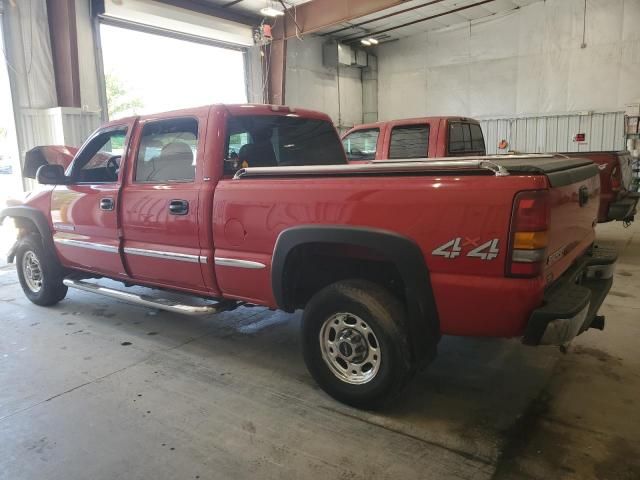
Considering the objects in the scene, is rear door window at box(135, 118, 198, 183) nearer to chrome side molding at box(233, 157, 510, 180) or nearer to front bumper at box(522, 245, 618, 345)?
chrome side molding at box(233, 157, 510, 180)

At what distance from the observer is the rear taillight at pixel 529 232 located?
226cm

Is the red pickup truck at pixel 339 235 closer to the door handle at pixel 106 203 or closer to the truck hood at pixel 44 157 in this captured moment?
the door handle at pixel 106 203

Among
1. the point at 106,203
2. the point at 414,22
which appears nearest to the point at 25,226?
the point at 106,203

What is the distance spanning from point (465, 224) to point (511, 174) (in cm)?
32

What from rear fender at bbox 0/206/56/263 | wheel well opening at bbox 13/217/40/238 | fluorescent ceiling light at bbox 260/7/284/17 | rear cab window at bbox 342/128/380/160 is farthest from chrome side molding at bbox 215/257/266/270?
fluorescent ceiling light at bbox 260/7/284/17

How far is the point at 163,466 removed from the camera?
2.48 metres

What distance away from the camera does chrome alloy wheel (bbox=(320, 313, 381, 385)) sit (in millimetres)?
2857

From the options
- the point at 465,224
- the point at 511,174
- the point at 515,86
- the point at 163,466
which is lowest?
the point at 163,466

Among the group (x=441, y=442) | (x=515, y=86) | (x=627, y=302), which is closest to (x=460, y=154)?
(x=627, y=302)

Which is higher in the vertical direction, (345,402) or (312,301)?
(312,301)

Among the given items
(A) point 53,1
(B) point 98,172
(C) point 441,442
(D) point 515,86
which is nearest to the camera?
(C) point 441,442

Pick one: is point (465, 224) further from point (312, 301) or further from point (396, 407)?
point (396, 407)

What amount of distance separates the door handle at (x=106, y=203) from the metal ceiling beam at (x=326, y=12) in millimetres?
9335

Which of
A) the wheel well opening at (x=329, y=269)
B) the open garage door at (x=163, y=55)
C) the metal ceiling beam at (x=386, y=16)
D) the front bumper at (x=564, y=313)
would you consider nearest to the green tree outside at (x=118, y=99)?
the open garage door at (x=163, y=55)
